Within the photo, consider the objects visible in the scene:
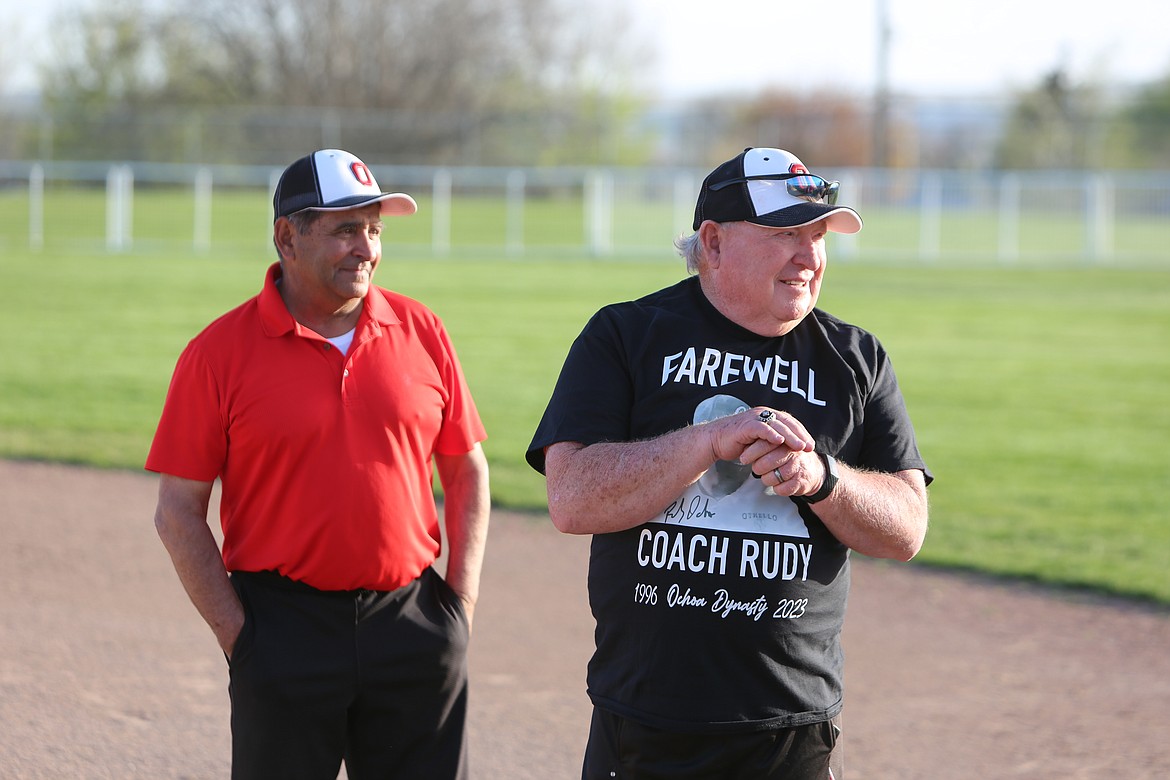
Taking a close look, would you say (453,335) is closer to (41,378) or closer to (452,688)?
(41,378)

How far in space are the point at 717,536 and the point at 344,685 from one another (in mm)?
1092

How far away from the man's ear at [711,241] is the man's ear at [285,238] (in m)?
1.11

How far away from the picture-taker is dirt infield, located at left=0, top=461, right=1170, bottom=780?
471 cm

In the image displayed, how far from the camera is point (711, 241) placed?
2.85 meters

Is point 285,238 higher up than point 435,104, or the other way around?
point 435,104

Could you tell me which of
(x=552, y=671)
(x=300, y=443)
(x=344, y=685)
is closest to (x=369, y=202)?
(x=300, y=443)

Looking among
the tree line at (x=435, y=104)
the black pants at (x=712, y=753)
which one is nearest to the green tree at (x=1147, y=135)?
the tree line at (x=435, y=104)

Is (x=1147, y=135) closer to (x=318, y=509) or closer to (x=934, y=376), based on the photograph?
(x=934, y=376)

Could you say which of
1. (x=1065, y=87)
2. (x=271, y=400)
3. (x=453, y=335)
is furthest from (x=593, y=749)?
(x=1065, y=87)

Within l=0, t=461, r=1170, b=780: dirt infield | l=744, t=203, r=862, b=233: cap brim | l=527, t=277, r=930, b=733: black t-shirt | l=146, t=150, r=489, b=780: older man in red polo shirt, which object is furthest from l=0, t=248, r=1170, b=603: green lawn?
l=744, t=203, r=862, b=233: cap brim

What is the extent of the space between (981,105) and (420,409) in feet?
173

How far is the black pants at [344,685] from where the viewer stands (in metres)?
3.16

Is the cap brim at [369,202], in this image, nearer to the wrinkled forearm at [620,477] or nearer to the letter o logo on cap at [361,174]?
the letter o logo on cap at [361,174]

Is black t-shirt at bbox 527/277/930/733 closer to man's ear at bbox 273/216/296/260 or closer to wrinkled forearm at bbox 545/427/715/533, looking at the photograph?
wrinkled forearm at bbox 545/427/715/533
